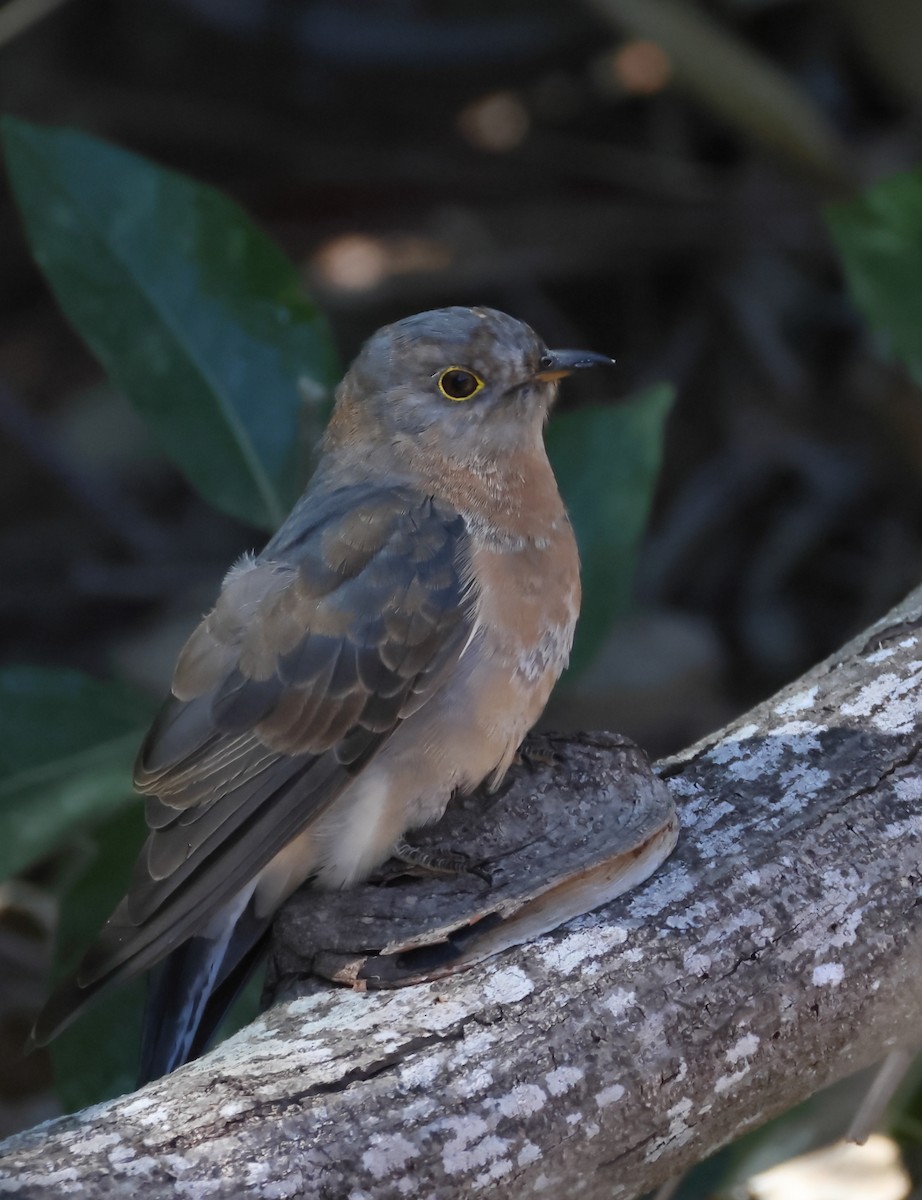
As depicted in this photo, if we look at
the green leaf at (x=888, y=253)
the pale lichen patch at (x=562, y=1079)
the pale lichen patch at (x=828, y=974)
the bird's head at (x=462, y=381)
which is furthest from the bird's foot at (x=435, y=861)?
the green leaf at (x=888, y=253)

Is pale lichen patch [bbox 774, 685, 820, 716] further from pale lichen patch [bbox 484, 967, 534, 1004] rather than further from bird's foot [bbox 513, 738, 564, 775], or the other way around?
pale lichen patch [bbox 484, 967, 534, 1004]

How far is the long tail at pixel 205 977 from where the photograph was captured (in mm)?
3172

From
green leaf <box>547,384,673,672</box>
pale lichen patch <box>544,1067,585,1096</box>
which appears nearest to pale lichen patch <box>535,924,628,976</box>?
pale lichen patch <box>544,1067,585,1096</box>

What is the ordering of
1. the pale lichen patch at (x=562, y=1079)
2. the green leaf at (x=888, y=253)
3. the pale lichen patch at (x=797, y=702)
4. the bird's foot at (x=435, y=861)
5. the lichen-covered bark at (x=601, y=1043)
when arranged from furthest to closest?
the green leaf at (x=888, y=253) → the pale lichen patch at (x=797, y=702) → the bird's foot at (x=435, y=861) → the pale lichen patch at (x=562, y=1079) → the lichen-covered bark at (x=601, y=1043)

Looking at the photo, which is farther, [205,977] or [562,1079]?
[205,977]

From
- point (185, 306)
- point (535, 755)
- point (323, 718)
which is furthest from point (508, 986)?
point (185, 306)

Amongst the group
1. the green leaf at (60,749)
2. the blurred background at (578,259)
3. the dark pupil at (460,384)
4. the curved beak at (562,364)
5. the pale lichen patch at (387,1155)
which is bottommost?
the pale lichen patch at (387,1155)

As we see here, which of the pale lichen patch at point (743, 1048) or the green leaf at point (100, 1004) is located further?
the green leaf at point (100, 1004)

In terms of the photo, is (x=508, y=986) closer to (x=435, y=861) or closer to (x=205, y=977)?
(x=435, y=861)

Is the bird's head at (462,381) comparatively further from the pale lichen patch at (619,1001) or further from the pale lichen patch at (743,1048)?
the pale lichen patch at (743,1048)

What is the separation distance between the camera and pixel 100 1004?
3625mm

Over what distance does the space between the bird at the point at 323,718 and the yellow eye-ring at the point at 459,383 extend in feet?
0.83

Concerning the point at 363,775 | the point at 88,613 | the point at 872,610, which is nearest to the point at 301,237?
the point at 88,613

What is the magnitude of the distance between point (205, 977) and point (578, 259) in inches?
168
